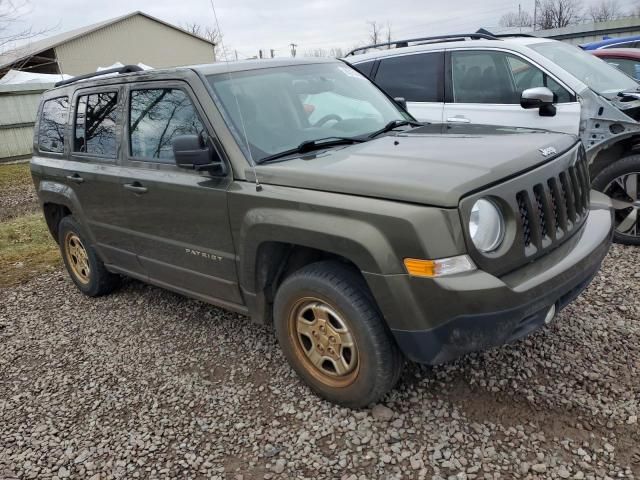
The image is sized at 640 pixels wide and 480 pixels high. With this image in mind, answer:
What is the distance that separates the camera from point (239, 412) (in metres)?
3.00

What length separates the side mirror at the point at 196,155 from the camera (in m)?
2.87

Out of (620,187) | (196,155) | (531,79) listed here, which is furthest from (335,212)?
(531,79)

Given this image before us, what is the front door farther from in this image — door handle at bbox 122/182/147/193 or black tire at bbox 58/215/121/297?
black tire at bbox 58/215/121/297

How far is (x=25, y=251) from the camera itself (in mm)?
6867

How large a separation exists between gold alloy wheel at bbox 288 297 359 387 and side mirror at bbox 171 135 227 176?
921mm

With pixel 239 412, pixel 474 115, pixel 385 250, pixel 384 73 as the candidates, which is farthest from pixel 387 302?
pixel 384 73

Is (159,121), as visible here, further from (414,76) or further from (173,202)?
(414,76)

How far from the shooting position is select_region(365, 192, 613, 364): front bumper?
2240mm

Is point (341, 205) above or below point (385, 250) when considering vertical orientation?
above

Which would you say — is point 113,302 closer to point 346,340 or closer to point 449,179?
point 346,340

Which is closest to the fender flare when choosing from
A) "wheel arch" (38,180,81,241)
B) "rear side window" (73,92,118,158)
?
"rear side window" (73,92,118,158)

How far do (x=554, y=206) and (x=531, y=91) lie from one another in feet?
6.34

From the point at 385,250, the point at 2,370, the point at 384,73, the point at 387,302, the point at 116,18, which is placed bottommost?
the point at 2,370

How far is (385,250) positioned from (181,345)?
217cm
